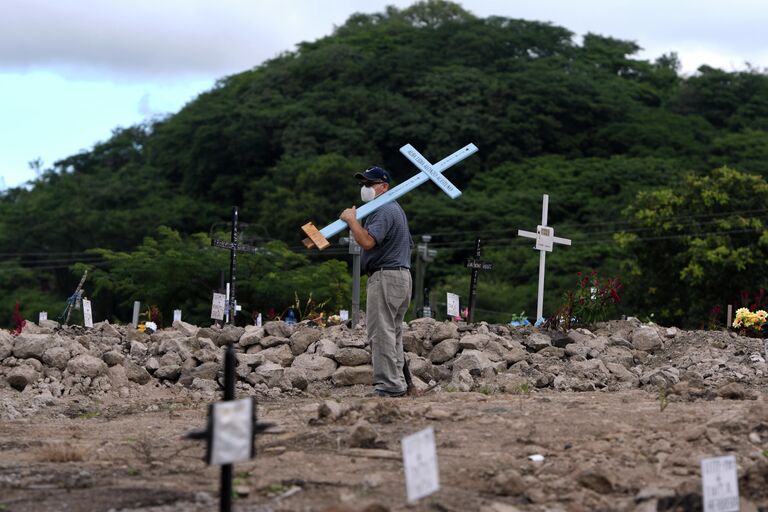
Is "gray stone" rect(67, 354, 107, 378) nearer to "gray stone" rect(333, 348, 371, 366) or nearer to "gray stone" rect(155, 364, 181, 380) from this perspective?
"gray stone" rect(155, 364, 181, 380)

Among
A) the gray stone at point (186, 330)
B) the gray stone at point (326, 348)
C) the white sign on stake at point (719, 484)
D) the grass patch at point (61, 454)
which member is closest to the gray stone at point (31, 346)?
the gray stone at point (186, 330)

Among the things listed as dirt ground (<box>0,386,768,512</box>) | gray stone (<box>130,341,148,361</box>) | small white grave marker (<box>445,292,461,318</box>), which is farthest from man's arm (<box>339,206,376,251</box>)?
small white grave marker (<box>445,292,461,318</box>)

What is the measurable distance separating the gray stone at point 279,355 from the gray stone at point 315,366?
0.15 meters

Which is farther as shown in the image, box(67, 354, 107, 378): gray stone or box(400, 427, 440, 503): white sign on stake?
box(67, 354, 107, 378): gray stone

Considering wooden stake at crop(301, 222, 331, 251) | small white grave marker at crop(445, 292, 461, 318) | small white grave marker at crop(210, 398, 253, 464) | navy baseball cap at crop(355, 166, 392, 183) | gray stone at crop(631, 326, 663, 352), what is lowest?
gray stone at crop(631, 326, 663, 352)

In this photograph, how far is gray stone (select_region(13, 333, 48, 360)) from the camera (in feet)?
44.5

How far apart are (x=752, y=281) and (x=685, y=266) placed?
6.64 feet

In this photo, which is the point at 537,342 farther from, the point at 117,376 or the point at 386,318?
the point at 117,376

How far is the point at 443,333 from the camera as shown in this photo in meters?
14.7

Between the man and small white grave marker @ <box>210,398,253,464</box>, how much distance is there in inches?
200

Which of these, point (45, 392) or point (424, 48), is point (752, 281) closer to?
point (45, 392)

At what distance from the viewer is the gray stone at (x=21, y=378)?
13.0 metres

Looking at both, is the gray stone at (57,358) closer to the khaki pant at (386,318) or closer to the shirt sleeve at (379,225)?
the khaki pant at (386,318)

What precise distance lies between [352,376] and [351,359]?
35 centimetres
